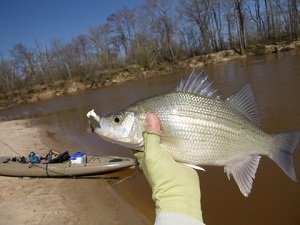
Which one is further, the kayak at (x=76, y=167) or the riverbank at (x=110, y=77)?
the riverbank at (x=110, y=77)

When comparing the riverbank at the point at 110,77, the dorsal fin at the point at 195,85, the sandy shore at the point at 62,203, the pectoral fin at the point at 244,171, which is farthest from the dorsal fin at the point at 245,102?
the riverbank at the point at 110,77

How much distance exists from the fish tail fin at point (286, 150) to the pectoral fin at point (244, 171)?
16cm

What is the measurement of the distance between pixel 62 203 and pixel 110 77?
48595 millimetres

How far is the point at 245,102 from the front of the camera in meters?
2.80

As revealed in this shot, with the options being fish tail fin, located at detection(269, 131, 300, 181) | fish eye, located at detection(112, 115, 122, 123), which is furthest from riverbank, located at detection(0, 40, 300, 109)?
fish eye, located at detection(112, 115, 122, 123)

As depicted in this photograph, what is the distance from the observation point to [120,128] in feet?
8.48

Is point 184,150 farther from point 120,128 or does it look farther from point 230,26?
point 230,26

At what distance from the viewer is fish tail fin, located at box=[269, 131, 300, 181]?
267cm

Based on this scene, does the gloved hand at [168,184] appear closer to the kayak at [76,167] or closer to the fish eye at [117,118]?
the fish eye at [117,118]

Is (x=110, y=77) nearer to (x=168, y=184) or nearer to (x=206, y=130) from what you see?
(x=206, y=130)

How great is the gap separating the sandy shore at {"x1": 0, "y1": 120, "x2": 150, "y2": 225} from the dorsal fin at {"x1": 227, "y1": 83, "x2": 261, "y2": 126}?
17.2ft

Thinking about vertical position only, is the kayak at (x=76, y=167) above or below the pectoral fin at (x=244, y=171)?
below

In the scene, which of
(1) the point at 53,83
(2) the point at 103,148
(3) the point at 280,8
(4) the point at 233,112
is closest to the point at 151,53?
(1) the point at 53,83

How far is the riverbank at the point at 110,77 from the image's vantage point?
5490 cm
